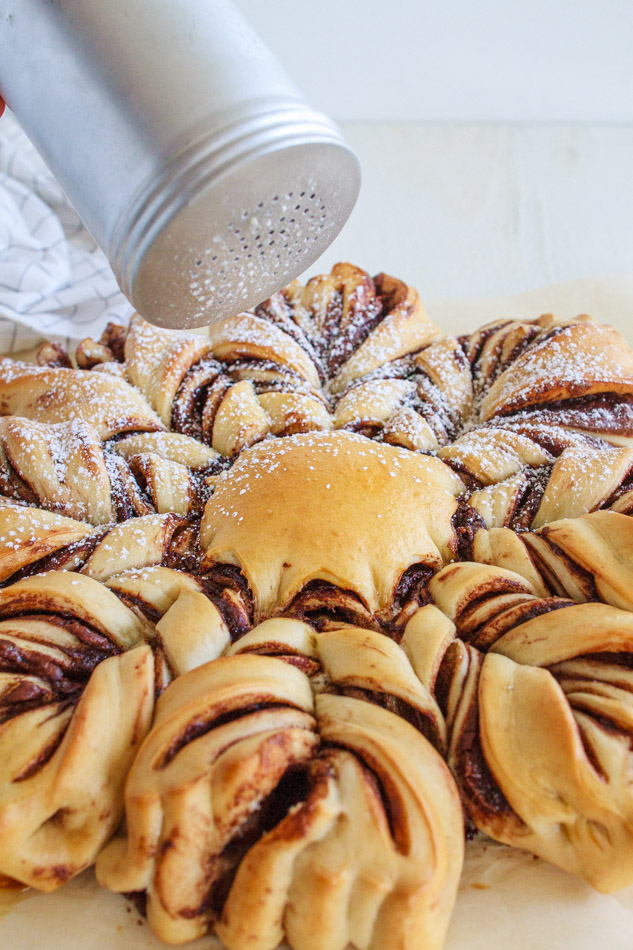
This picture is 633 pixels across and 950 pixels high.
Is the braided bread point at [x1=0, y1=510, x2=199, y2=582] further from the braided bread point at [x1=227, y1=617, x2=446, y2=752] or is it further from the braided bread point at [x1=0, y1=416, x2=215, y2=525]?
the braided bread point at [x1=227, y1=617, x2=446, y2=752]

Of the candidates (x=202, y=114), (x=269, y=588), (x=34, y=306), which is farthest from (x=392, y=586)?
(x=34, y=306)

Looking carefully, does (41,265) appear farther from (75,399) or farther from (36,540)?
(36,540)

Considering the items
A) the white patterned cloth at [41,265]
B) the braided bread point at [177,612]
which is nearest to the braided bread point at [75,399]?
the braided bread point at [177,612]

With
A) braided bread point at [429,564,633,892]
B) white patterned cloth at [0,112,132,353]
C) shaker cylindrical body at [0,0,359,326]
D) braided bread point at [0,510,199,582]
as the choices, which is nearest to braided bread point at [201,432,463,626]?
braided bread point at [0,510,199,582]

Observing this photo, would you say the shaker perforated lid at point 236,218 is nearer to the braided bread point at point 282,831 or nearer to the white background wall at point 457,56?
the braided bread point at point 282,831

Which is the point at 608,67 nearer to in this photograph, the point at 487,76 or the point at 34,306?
the point at 487,76

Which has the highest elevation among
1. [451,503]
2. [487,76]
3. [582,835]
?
[487,76]

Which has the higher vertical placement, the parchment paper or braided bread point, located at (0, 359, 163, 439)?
braided bread point, located at (0, 359, 163, 439)
